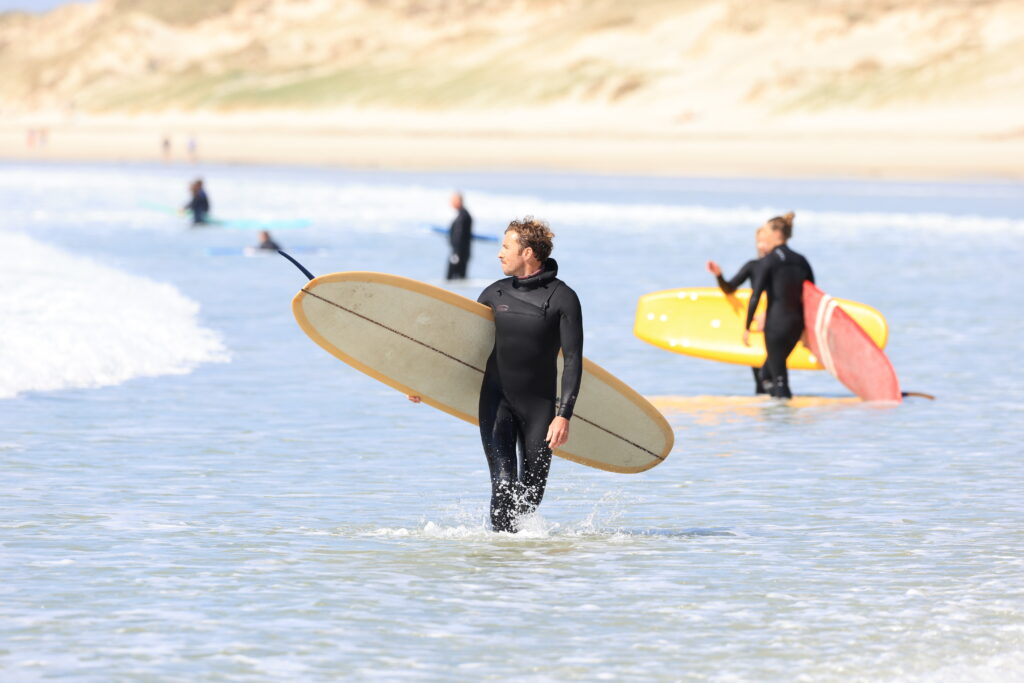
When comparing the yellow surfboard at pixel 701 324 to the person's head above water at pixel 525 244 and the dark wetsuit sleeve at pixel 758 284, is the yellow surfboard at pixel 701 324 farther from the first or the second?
the person's head above water at pixel 525 244

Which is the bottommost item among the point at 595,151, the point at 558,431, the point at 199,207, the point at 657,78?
the point at 558,431

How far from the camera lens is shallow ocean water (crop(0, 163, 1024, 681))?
688 cm

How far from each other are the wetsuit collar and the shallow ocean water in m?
1.30

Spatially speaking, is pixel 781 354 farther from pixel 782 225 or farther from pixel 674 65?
pixel 674 65

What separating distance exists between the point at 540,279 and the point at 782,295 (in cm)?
571

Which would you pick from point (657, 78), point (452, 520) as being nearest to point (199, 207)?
point (452, 520)

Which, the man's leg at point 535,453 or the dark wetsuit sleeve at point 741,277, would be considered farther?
the dark wetsuit sleeve at point 741,277

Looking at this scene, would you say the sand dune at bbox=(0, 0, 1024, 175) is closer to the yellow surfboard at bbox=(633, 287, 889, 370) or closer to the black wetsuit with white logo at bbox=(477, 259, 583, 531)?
the yellow surfboard at bbox=(633, 287, 889, 370)

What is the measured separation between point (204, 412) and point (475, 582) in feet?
18.0

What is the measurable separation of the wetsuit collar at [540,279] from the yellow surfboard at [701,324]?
681 centimetres

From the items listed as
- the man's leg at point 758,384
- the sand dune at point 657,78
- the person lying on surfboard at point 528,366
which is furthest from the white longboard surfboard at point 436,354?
the sand dune at point 657,78

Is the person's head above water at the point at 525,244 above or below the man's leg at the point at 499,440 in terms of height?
above

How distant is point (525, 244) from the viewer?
26.3ft

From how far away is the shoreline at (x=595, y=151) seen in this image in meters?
65.9
